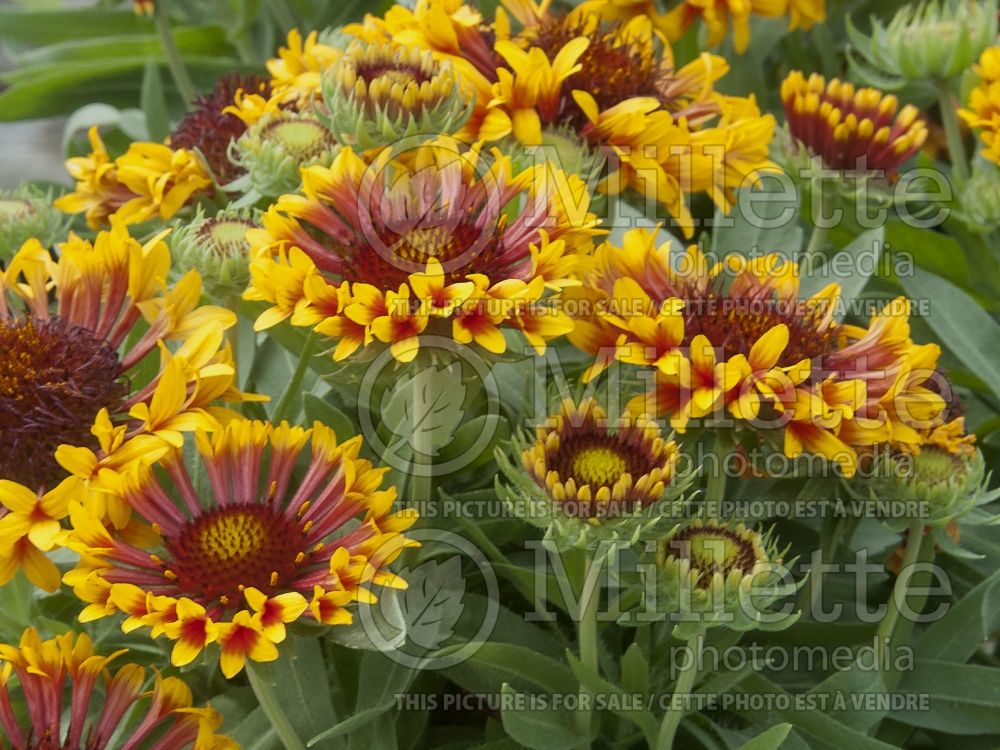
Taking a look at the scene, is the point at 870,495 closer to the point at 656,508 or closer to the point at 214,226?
the point at 656,508

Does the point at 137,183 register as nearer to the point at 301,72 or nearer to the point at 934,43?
the point at 301,72

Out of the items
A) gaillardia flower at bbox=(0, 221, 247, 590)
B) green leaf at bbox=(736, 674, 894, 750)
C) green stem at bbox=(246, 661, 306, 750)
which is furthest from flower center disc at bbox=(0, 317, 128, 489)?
green leaf at bbox=(736, 674, 894, 750)

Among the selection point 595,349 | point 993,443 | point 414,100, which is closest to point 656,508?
point 595,349

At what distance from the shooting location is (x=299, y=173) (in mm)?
592

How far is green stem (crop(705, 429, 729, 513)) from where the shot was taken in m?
0.52

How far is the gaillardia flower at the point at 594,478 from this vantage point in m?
0.45

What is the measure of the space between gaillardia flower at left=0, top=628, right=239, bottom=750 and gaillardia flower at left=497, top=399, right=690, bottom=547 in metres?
0.17

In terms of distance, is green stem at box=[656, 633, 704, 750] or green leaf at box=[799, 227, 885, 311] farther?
A: green leaf at box=[799, 227, 885, 311]

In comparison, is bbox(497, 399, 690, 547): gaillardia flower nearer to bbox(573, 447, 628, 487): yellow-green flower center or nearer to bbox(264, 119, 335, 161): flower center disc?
bbox(573, 447, 628, 487): yellow-green flower center

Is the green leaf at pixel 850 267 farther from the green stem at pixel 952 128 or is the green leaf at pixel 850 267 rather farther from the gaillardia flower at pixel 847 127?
the green stem at pixel 952 128

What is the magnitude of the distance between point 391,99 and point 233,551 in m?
0.22

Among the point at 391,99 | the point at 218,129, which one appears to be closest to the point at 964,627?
the point at 391,99

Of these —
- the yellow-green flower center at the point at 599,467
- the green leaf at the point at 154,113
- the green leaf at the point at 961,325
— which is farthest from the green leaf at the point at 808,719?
the green leaf at the point at 154,113

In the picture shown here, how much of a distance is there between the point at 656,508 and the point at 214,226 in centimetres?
27
